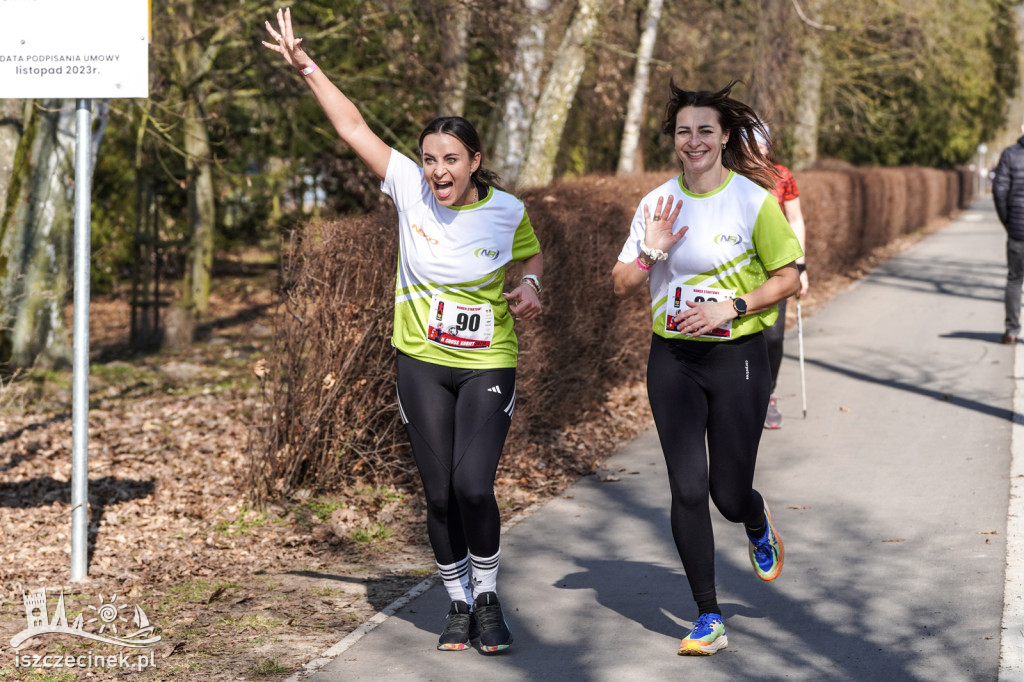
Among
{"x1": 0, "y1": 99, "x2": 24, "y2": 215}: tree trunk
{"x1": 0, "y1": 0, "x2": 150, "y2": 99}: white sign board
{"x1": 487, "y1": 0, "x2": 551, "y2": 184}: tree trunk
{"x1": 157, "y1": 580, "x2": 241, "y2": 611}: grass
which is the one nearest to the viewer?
{"x1": 157, "y1": 580, "x2": 241, "y2": 611}: grass

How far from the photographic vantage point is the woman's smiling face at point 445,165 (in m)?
4.38

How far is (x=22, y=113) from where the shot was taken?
10.7 meters

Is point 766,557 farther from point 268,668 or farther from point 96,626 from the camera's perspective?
point 96,626

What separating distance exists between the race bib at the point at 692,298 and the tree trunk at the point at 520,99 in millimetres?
9439

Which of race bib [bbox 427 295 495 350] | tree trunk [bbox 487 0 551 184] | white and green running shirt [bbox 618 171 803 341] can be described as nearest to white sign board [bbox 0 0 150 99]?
race bib [bbox 427 295 495 350]

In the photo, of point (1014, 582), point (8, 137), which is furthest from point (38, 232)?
point (1014, 582)

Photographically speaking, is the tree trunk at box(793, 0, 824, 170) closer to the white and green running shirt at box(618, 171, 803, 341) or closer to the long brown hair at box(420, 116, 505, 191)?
the white and green running shirt at box(618, 171, 803, 341)

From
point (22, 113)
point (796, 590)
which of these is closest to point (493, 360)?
point (796, 590)

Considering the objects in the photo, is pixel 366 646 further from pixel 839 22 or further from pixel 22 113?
pixel 839 22

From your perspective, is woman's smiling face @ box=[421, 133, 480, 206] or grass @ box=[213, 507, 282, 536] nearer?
woman's smiling face @ box=[421, 133, 480, 206]

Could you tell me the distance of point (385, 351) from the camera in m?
6.74

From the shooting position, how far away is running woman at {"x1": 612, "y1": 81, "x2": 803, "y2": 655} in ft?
14.5

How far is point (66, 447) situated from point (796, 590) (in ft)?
17.8

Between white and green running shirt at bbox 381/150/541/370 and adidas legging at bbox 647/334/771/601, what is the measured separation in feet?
1.97
